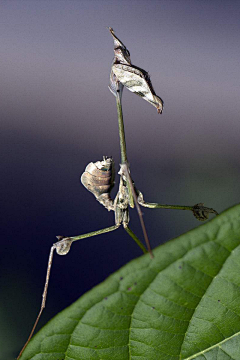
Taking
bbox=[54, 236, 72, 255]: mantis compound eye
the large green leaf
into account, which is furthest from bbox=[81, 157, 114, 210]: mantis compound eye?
the large green leaf

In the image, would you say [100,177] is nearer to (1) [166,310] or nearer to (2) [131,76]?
(2) [131,76]

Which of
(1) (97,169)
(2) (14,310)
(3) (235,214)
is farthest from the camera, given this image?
(2) (14,310)

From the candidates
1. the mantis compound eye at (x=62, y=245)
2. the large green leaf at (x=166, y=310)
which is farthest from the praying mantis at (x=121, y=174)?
the large green leaf at (x=166, y=310)

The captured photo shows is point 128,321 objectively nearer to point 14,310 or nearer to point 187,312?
point 187,312

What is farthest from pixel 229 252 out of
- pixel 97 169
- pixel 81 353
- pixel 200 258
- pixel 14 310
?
pixel 14 310

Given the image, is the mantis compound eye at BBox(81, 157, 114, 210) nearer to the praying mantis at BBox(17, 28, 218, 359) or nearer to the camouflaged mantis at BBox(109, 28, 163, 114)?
the praying mantis at BBox(17, 28, 218, 359)

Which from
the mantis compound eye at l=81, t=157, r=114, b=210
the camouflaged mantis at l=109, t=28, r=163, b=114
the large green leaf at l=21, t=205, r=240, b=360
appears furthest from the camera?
the mantis compound eye at l=81, t=157, r=114, b=210
